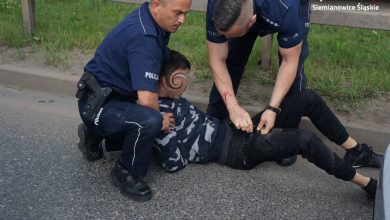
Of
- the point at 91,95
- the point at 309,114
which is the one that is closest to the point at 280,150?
the point at 309,114

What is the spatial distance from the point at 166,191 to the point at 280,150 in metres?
0.71

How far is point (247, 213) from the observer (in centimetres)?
288

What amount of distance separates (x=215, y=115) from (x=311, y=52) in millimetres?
1750

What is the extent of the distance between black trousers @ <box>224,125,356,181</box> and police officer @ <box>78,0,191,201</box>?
1.49ft

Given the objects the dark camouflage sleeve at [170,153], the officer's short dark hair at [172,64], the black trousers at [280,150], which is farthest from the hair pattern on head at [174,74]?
the black trousers at [280,150]

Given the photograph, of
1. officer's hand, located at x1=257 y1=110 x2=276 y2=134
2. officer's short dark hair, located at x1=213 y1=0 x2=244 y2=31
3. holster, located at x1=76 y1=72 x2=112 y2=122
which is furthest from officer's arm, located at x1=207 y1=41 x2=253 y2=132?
holster, located at x1=76 y1=72 x2=112 y2=122

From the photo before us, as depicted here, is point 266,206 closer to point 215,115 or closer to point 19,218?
point 215,115

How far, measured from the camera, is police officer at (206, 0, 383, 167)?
9.35 ft

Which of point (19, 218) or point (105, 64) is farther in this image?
point (105, 64)

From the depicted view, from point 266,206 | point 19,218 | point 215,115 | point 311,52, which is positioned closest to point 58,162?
point 19,218

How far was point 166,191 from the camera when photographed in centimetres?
309

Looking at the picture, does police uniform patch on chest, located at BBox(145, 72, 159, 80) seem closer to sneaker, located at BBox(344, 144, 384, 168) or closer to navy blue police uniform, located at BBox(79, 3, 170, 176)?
navy blue police uniform, located at BBox(79, 3, 170, 176)

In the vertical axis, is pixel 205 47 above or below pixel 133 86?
below

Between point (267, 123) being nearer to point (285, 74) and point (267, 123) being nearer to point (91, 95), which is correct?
point (285, 74)
